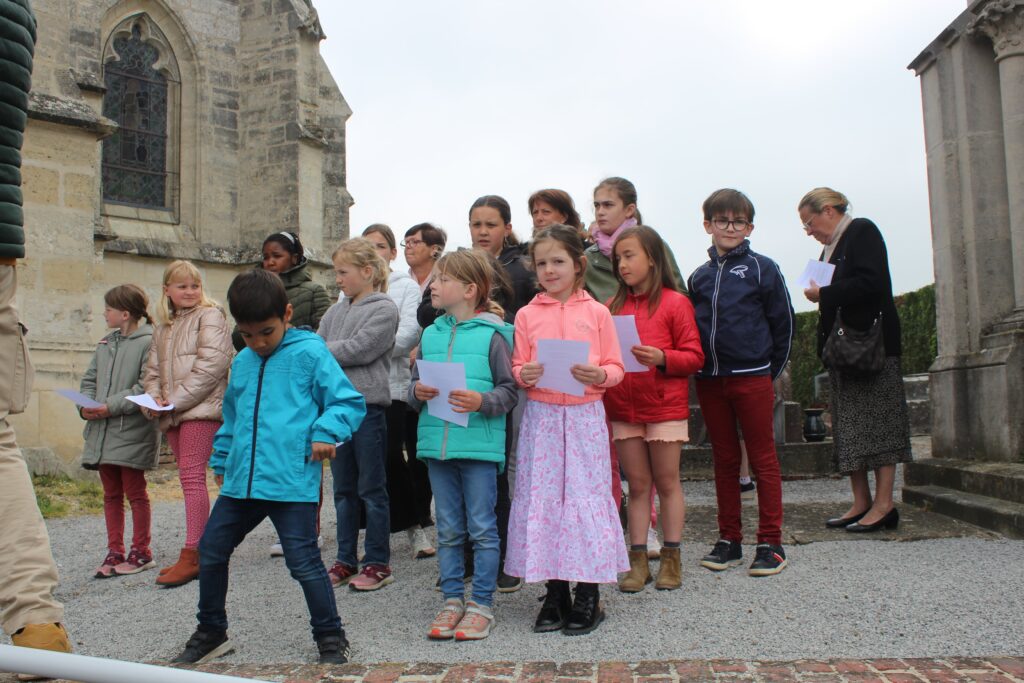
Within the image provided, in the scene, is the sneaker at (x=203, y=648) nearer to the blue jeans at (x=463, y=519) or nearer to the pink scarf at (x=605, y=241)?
the blue jeans at (x=463, y=519)

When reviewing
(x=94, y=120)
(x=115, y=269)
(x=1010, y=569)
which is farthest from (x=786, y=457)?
(x=115, y=269)

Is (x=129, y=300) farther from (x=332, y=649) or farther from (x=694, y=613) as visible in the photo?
(x=694, y=613)

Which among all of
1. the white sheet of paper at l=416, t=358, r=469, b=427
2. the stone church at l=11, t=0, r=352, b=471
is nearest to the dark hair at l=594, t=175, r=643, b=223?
the white sheet of paper at l=416, t=358, r=469, b=427

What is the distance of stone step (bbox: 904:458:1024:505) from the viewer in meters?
5.68

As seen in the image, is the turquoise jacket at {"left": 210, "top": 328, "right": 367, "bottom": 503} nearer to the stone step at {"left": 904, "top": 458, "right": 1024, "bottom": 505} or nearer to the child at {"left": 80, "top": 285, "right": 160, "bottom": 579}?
the child at {"left": 80, "top": 285, "right": 160, "bottom": 579}

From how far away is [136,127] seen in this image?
14.4m

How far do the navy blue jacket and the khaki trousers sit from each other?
3234 mm

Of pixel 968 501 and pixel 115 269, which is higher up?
pixel 115 269

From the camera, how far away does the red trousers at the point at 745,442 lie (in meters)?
4.70

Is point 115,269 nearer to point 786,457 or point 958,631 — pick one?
point 786,457

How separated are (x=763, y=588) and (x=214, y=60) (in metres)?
13.6

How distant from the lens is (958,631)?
356cm

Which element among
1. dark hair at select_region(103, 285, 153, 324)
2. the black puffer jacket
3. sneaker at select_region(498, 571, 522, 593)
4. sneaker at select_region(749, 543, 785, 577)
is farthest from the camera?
dark hair at select_region(103, 285, 153, 324)

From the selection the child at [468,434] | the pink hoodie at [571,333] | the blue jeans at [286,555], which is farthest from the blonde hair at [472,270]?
the blue jeans at [286,555]
